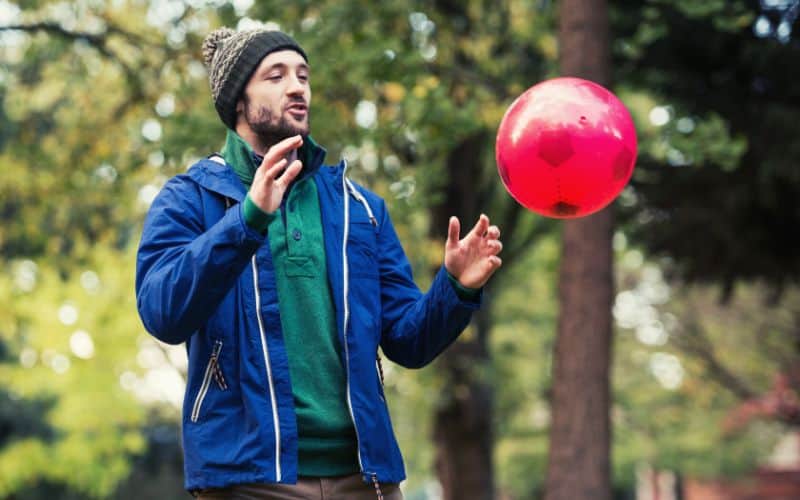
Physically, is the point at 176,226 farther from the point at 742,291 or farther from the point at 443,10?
the point at 742,291

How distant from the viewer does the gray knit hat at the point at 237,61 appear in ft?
10.3

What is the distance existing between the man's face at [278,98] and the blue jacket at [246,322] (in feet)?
0.47

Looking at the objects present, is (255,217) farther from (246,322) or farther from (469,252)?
(469,252)

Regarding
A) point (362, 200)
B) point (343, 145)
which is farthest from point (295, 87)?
point (343, 145)

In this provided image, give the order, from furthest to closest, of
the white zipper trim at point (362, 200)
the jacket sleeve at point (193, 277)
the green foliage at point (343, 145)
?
the green foliage at point (343, 145) → the white zipper trim at point (362, 200) → the jacket sleeve at point (193, 277)

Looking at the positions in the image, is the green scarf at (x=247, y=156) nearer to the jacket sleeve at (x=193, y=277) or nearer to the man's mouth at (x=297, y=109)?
the man's mouth at (x=297, y=109)

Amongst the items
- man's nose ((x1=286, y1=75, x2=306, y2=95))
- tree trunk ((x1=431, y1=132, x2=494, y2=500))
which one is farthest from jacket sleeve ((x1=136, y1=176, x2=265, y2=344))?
tree trunk ((x1=431, y1=132, x2=494, y2=500))

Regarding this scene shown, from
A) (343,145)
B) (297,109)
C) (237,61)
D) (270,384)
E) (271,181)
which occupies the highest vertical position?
(343,145)

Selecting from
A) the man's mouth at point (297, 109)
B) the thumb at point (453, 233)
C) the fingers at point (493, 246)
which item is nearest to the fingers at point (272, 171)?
→ the man's mouth at point (297, 109)

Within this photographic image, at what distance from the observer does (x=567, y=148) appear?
3.31 metres

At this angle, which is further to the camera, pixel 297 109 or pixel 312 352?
pixel 297 109

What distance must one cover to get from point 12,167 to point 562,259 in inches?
254

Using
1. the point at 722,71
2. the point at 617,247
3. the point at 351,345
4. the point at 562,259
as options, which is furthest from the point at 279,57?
the point at 617,247

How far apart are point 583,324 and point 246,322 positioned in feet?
16.0
